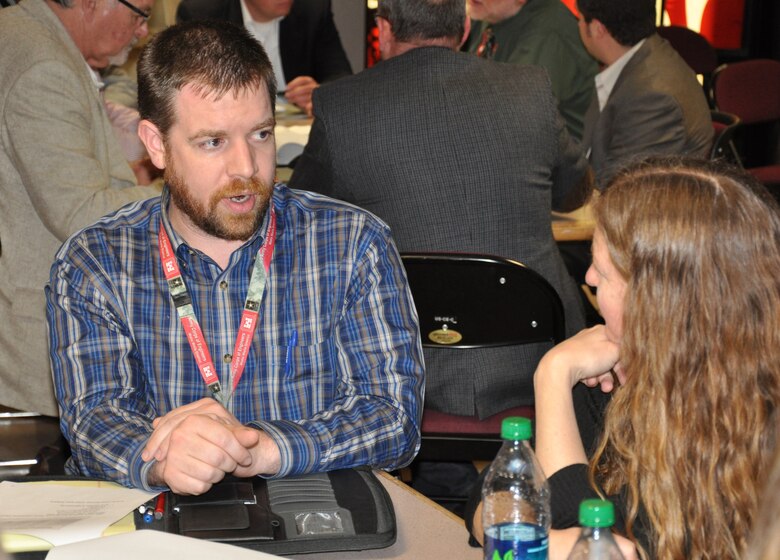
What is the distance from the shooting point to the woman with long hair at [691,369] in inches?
53.9

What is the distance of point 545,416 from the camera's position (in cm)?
164

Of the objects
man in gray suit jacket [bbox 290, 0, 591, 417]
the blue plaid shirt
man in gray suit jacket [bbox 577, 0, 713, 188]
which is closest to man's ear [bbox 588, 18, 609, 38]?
man in gray suit jacket [bbox 577, 0, 713, 188]

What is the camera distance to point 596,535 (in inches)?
47.6

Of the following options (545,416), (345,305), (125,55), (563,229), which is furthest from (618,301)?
(125,55)

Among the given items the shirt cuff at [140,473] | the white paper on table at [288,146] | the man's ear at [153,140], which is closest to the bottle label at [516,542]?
the shirt cuff at [140,473]

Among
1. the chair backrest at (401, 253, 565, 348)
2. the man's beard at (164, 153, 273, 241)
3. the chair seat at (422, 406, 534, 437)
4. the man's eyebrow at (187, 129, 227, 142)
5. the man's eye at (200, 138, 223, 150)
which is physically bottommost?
the chair seat at (422, 406, 534, 437)

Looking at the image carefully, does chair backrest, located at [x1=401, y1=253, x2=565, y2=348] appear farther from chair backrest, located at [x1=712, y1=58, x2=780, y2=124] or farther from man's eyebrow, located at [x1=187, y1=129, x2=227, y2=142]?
chair backrest, located at [x1=712, y1=58, x2=780, y2=124]

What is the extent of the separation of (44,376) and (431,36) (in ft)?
4.70

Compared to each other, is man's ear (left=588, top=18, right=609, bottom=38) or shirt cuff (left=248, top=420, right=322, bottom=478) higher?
man's ear (left=588, top=18, right=609, bottom=38)

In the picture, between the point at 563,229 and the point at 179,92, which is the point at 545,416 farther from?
the point at 563,229

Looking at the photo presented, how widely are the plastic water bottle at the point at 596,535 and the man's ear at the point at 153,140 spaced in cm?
112

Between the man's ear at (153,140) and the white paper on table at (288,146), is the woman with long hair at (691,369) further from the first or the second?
the white paper on table at (288,146)

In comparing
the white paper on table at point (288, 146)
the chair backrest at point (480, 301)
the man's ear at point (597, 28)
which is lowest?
the chair backrest at point (480, 301)

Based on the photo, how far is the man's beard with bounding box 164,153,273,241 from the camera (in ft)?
6.20
